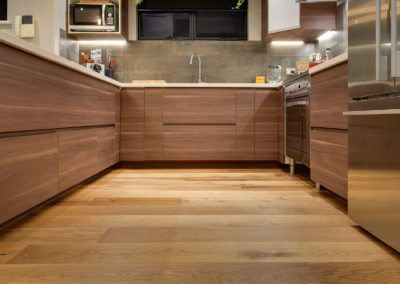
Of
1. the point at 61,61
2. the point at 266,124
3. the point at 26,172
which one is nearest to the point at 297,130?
the point at 266,124

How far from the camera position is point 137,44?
3.83m

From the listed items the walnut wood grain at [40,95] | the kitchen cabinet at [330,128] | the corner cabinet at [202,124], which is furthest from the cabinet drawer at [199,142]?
the kitchen cabinet at [330,128]

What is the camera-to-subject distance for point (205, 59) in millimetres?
3863

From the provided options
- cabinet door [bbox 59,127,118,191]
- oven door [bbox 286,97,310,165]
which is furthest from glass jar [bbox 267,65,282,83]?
cabinet door [bbox 59,127,118,191]

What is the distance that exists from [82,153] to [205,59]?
2.23 meters

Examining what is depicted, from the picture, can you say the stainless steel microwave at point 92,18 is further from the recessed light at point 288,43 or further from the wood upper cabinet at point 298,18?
the recessed light at point 288,43

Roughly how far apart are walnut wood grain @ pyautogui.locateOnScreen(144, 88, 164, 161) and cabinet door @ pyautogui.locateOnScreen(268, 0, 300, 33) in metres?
1.41

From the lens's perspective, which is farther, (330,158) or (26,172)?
(330,158)

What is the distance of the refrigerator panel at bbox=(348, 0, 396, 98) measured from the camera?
1155 mm

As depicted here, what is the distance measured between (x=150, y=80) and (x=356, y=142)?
9.21 ft

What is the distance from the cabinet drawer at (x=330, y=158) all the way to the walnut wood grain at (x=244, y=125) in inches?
42.5

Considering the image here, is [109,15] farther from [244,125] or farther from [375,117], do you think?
[375,117]

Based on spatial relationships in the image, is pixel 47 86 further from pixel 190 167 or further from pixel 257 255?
pixel 190 167

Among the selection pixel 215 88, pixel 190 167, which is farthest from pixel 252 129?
pixel 190 167
